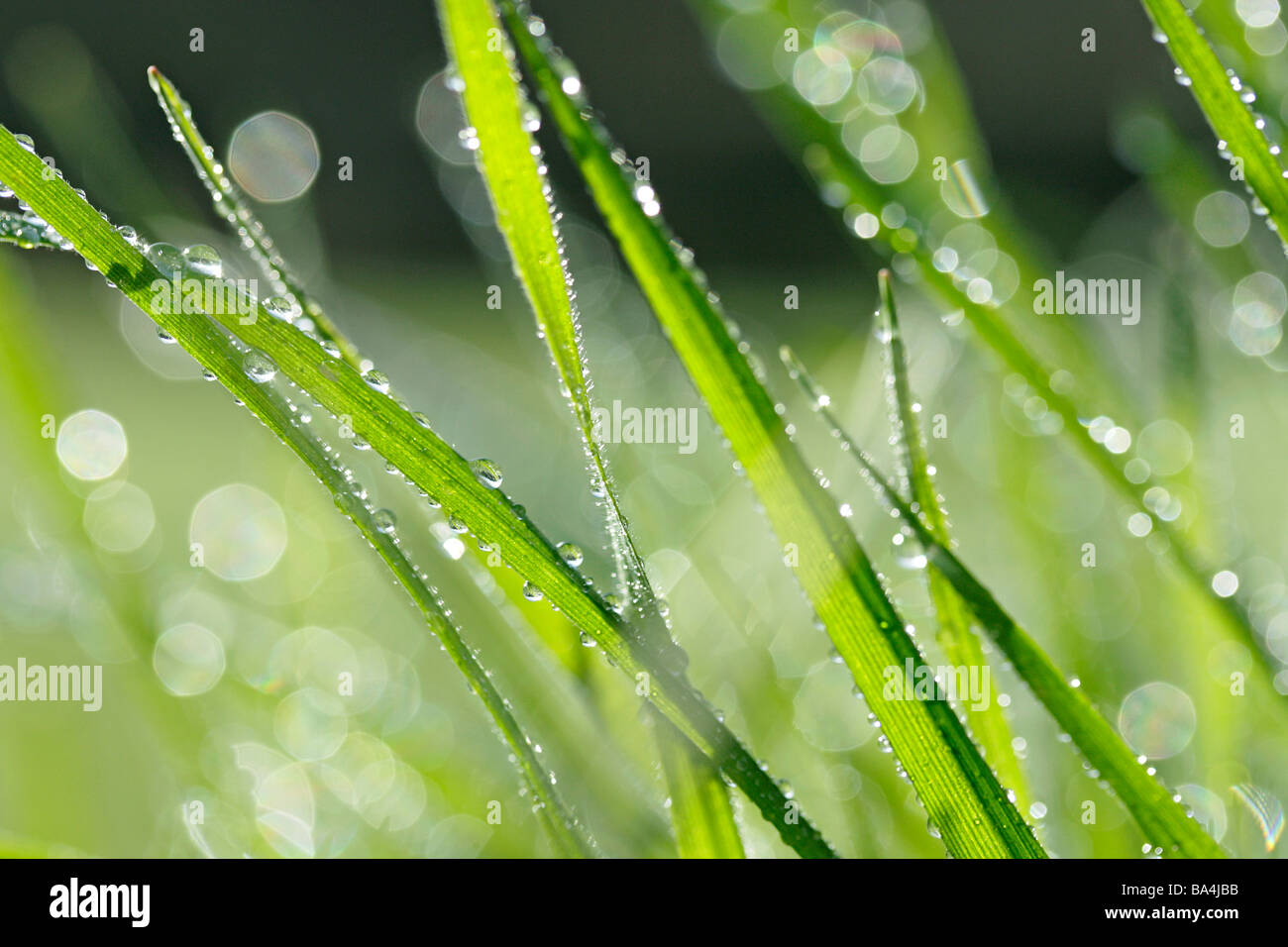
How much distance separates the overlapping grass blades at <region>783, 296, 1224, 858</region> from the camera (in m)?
0.32

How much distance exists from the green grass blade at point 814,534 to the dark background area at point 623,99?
127cm

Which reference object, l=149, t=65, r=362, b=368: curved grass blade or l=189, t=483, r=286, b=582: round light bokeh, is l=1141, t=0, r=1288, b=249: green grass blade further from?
l=189, t=483, r=286, b=582: round light bokeh

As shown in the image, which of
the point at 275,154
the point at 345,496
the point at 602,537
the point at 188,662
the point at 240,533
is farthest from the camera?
the point at 275,154

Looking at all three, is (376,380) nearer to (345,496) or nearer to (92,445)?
(345,496)

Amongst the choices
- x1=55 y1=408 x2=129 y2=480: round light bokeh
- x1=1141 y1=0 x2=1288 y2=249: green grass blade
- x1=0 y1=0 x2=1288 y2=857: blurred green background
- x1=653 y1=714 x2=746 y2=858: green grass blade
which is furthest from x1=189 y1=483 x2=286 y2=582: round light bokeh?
x1=1141 y1=0 x2=1288 y2=249: green grass blade

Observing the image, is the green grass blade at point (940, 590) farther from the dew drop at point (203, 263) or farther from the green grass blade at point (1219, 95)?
the dew drop at point (203, 263)

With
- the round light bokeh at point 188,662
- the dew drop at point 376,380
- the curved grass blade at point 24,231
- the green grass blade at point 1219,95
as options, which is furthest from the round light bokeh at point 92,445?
the green grass blade at point 1219,95

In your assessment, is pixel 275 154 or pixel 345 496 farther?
pixel 275 154

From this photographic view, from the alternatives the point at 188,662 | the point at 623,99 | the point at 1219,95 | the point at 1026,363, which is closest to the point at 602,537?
the point at 188,662

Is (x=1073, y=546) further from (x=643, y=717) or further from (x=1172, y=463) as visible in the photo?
(x=643, y=717)

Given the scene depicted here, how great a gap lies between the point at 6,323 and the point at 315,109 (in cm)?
124

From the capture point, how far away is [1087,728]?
0.32 metres

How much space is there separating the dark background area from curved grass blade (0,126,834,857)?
1.30 metres

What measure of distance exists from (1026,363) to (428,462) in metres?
0.29
